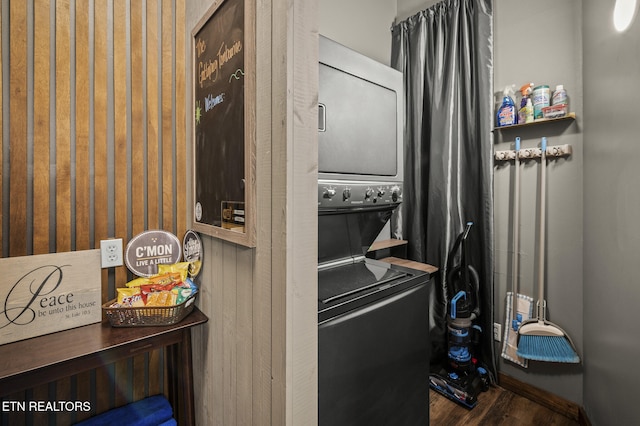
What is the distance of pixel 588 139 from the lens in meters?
1.82

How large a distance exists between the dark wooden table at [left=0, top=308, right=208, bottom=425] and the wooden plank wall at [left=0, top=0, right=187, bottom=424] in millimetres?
254

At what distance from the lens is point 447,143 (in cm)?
240

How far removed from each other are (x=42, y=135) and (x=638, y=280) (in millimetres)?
2413

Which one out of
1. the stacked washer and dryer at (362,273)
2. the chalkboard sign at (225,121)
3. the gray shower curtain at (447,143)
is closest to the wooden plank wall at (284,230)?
the chalkboard sign at (225,121)

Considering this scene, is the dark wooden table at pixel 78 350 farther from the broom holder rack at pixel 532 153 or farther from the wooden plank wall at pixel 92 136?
the broom holder rack at pixel 532 153

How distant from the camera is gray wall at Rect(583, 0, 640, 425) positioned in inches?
51.8

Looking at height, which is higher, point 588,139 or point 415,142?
point 415,142

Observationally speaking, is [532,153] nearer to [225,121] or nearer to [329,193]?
[329,193]

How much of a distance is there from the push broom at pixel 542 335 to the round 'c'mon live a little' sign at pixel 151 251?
7.05ft

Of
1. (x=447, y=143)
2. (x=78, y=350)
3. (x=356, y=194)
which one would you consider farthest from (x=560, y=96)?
(x=78, y=350)

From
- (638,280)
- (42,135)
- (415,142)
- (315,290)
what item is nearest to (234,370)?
(315,290)

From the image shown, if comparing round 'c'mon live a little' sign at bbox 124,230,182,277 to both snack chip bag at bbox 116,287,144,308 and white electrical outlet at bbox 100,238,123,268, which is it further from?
snack chip bag at bbox 116,287,144,308

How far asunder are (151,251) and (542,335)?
2338 millimetres

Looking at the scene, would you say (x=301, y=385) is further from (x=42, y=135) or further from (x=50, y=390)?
(x=42, y=135)
